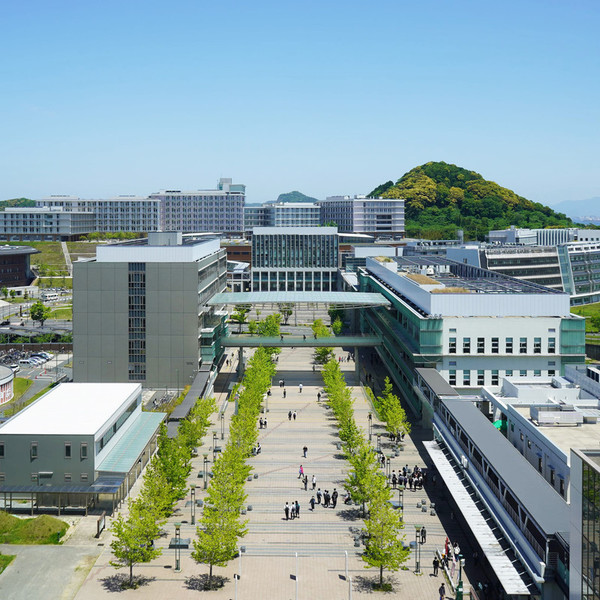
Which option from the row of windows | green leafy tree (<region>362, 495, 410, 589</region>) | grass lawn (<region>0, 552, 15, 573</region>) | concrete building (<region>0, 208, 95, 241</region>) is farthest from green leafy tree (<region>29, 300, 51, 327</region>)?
concrete building (<region>0, 208, 95, 241</region>)

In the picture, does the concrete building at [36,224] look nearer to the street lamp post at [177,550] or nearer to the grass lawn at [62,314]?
the grass lawn at [62,314]

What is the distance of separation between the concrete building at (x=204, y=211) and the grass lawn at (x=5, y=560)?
165m

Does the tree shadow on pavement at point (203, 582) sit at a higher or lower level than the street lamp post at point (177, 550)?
lower

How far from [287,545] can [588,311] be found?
87125 millimetres

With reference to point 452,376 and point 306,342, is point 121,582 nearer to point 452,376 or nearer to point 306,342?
point 452,376

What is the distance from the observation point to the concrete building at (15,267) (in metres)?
140

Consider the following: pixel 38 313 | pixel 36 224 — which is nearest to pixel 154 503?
pixel 38 313

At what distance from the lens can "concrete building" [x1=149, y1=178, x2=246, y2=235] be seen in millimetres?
197625

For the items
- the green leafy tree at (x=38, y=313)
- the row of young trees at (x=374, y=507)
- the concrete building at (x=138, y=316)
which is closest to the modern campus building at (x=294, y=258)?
the green leafy tree at (x=38, y=313)

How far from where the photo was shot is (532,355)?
186 feet

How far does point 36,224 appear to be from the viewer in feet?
582

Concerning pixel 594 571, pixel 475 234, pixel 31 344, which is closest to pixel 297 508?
pixel 594 571

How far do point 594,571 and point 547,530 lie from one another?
4142 millimetres

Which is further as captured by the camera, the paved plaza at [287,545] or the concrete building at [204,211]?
the concrete building at [204,211]
